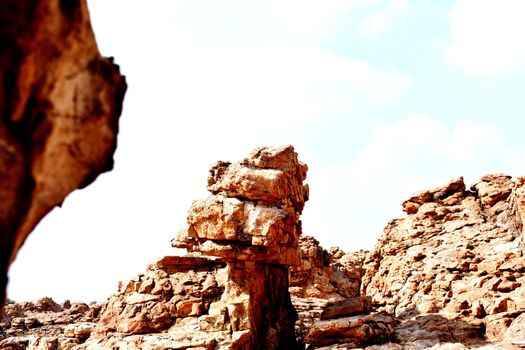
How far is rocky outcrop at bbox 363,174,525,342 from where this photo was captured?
1731 cm

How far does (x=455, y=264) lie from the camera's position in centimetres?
2034

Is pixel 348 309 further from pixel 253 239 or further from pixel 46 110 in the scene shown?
pixel 46 110

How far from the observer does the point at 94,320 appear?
88.9 feet

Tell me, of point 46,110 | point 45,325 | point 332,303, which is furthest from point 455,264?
point 45,325

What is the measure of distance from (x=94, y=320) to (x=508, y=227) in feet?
70.9

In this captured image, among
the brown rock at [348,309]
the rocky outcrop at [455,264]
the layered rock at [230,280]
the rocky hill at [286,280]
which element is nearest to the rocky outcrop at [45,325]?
the rocky hill at [286,280]

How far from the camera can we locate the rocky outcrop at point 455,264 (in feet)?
56.8

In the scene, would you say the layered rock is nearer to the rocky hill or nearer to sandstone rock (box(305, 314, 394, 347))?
the rocky hill

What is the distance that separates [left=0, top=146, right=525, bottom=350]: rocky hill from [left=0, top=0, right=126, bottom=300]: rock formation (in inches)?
597

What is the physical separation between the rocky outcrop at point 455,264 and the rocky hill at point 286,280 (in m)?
0.05

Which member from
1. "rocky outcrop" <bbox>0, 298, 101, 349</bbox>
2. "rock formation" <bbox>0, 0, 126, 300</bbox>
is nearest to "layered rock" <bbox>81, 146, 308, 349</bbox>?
"rocky outcrop" <bbox>0, 298, 101, 349</bbox>

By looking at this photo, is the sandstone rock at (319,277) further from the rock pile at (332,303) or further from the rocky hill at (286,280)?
the rocky hill at (286,280)

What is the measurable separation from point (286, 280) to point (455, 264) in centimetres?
748

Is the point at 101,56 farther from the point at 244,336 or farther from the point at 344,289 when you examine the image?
the point at 344,289
